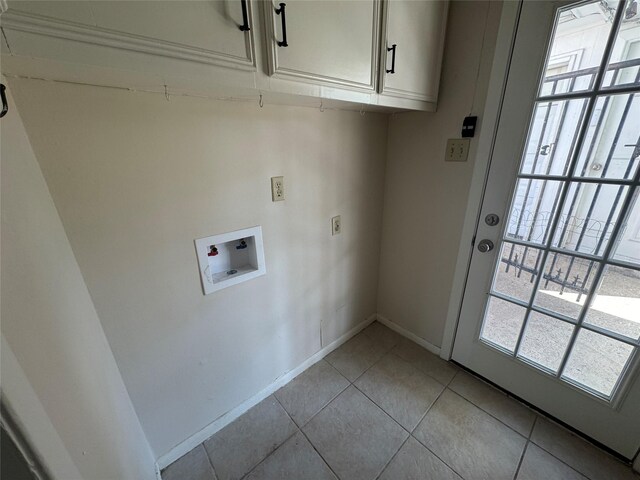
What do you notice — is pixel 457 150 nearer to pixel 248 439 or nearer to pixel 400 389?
pixel 400 389

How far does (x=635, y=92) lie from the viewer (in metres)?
0.96

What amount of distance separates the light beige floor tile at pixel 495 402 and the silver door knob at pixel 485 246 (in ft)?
→ 2.74

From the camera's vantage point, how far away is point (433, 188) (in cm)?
158

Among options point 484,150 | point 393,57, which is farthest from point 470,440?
point 393,57

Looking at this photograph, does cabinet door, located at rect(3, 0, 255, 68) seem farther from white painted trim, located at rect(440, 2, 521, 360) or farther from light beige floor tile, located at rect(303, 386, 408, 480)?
light beige floor tile, located at rect(303, 386, 408, 480)

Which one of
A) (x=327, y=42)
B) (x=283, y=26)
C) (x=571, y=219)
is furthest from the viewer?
(x=571, y=219)

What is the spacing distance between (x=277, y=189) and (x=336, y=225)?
0.49 meters

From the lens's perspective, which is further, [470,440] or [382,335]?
[382,335]

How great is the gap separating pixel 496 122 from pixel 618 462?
166 centimetres

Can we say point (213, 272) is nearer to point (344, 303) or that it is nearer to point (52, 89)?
point (52, 89)

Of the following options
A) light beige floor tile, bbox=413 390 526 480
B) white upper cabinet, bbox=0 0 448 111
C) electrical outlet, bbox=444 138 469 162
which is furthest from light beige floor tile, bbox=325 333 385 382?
white upper cabinet, bbox=0 0 448 111

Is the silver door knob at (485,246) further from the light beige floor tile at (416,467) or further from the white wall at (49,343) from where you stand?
the white wall at (49,343)

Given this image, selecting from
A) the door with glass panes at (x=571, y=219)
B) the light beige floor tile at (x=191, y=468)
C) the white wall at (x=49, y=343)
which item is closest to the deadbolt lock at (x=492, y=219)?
the door with glass panes at (x=571, y=219)

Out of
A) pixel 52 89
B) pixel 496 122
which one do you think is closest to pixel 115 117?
pixel 52 89
